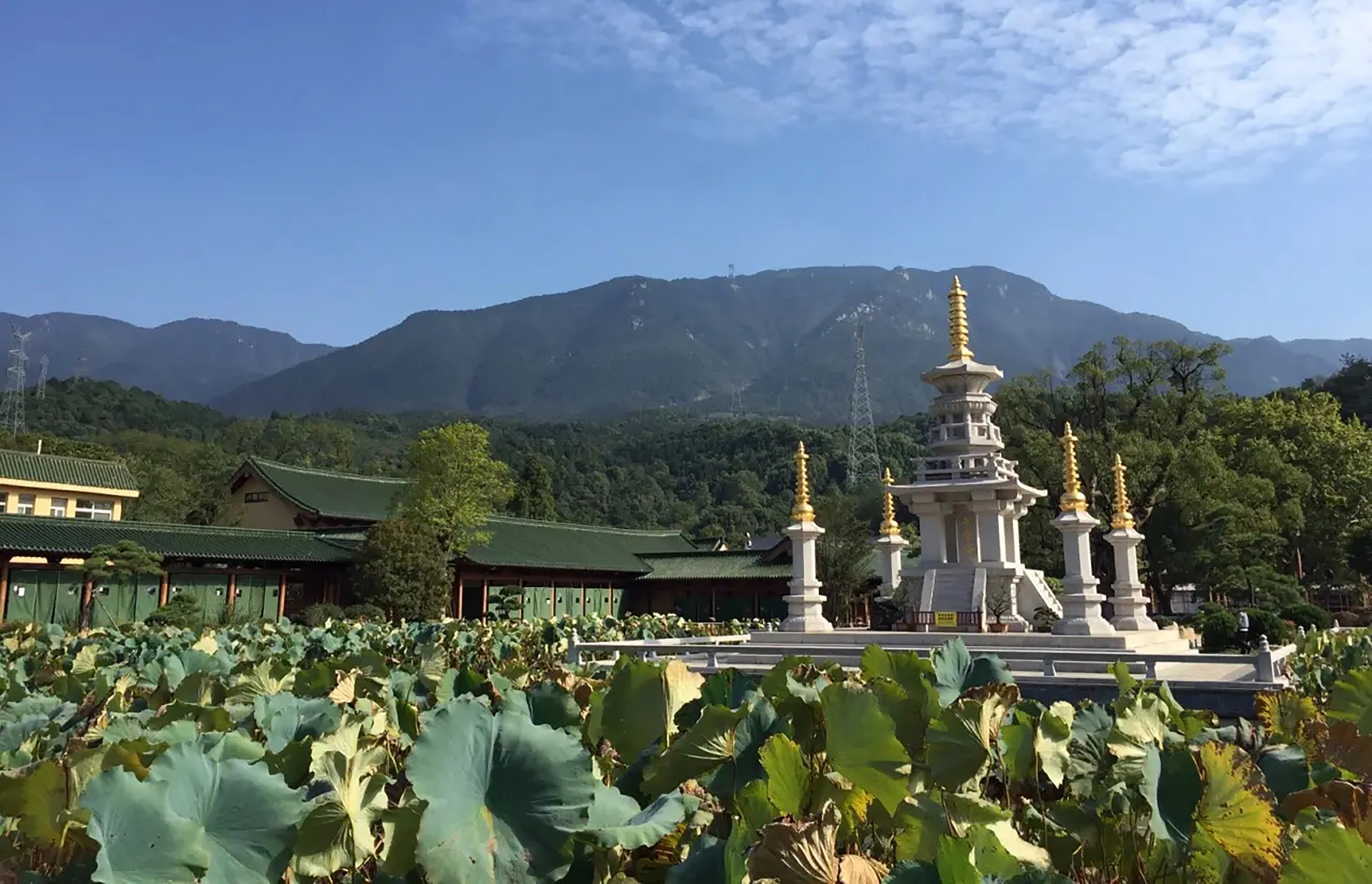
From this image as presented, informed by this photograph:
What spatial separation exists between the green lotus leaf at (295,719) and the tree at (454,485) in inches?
1187

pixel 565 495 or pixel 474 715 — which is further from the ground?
pixel 565 495

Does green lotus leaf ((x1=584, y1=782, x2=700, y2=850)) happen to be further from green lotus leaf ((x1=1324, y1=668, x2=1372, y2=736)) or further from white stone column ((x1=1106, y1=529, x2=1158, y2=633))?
white stone column ((x1=1106, y1=529, x2=1158, y2=633))

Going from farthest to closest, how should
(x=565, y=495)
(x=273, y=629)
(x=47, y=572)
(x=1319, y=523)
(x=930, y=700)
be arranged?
(x=565, y=495)
(x=1319, y=523)
(x=47, y=572)
(x=273, y=629)
(x=930, y=700)

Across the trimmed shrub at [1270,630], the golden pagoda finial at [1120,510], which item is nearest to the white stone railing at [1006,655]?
the trimmed shrub at [1270,630]

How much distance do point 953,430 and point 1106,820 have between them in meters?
27.3

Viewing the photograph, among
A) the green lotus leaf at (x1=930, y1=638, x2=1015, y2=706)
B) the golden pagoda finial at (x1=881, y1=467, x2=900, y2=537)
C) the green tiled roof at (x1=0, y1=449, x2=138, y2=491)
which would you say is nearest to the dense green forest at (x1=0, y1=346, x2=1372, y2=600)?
the green tiled roof at (x1=0, y1=449, x2=138, y2=491)

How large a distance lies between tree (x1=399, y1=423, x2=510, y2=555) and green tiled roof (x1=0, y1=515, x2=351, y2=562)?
3344 millimetres

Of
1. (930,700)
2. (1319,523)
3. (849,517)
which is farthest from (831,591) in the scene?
(930,700)

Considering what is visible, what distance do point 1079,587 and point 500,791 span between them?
2244cm

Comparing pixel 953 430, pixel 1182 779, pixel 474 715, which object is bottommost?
pixel 1182 779

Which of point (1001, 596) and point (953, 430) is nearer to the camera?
point (1001, 596)

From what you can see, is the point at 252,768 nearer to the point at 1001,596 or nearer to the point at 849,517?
the point at 1001,596

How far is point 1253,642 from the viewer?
2038cm

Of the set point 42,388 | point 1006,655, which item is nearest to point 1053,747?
point 1006,655
